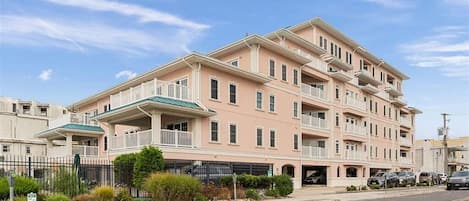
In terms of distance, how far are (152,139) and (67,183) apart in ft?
23.7

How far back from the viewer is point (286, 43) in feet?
132

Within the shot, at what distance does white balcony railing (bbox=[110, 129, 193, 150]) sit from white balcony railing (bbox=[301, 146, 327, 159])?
1418cm

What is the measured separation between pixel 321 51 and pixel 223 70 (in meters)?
14.6

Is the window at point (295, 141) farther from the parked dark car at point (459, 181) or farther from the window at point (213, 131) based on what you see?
the parked dark car at point (459, 181)

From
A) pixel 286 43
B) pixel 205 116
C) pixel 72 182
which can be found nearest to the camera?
pixel 72 182

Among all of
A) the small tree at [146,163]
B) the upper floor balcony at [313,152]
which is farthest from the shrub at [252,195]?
the upper floor balcony at [313,152]

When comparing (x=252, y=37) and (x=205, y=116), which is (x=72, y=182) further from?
(x=252, y=37)

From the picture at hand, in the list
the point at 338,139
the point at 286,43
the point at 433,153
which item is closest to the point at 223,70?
the point at 286,43

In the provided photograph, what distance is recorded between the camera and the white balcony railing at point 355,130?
4746 cm

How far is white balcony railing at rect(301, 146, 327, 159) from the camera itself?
40528 mm

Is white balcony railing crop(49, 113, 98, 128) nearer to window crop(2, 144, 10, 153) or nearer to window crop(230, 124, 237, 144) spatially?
window crop(230, 124, 237, 144)

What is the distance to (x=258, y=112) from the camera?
34.9m

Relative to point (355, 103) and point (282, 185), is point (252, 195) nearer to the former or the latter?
point (282, 185)

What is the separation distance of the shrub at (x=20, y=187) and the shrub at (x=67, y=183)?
6.31 ft
